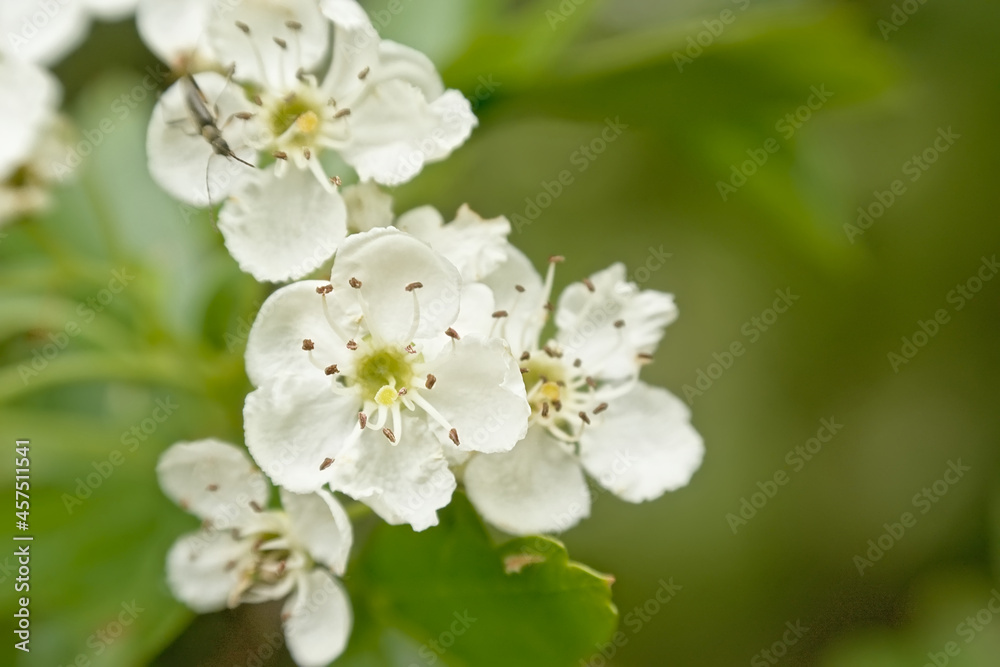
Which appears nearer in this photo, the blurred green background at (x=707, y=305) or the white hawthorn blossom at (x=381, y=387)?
the white hawthorn blossom at (x=381, y=387)

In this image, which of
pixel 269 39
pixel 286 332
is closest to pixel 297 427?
pixel 286 332

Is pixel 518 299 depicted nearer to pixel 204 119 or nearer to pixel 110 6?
pixel 204 119

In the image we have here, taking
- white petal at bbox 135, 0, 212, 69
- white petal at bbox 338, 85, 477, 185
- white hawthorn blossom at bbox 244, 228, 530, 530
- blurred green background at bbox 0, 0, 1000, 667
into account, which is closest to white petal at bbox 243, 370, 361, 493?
white hawthorn blossom at bbox 244, 228, 530, 530

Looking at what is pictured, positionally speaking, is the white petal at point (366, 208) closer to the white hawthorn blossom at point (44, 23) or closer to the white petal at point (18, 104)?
the white petal at point (18, 104)

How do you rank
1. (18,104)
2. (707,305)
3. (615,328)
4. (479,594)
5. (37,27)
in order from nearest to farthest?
(479,594), (615,328), (18,104), (37,27), (707,305)

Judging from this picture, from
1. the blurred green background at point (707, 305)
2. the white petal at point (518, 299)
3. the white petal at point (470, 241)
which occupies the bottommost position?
the blurred green background at point (707, 305)

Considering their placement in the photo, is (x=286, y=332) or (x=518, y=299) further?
(x=518, y=299)

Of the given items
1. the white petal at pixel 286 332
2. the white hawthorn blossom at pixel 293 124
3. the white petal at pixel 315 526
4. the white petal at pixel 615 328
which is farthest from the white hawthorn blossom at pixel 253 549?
the white petal at pixel 615 328

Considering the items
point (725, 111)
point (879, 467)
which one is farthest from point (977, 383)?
point (725, 111)

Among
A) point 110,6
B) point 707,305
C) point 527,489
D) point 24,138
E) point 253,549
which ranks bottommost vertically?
point 707,305
